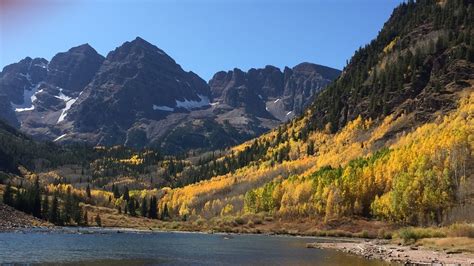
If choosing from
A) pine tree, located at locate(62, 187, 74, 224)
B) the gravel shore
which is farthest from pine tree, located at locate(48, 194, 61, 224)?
the gravel shore

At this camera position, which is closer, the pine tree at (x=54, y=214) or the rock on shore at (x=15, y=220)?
the rock on shore at (x=15, y=220)

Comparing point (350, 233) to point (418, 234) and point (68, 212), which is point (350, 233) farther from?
point (68, 212)

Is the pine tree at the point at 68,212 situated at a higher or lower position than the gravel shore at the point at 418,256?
higher

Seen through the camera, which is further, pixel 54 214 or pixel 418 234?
pixel 54 214

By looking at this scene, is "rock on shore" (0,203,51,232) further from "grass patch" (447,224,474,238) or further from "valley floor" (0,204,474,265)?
"grass patch" (447,224,474,238)

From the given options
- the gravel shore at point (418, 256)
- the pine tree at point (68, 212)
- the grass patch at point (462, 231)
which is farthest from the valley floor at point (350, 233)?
the pine tree at point (68, 212)

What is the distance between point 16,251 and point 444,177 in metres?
102

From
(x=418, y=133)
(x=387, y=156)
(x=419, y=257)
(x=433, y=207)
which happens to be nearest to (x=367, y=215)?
(x=387, y=156)

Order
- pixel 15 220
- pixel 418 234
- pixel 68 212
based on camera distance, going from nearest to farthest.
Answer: pixel 418 234
pixel 15 220
pixel 68 212

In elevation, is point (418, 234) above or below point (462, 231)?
below

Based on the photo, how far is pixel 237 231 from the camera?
586ft

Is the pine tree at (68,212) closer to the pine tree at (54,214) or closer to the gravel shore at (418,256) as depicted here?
the pine tree at (54,214)

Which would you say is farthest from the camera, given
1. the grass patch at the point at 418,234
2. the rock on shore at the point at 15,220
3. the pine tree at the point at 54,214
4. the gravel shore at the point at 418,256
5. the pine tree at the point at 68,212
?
the pine tree at the point at 68,212

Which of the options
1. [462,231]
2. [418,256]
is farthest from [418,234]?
[418,256]
